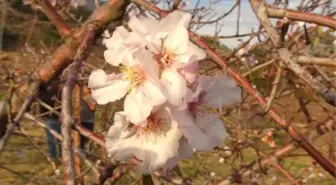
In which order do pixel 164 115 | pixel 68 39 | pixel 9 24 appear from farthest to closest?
pixel 9 24 < pixel 68 39 < pixel 164 115

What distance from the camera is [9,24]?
9.36 m

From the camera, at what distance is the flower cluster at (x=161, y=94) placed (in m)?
0.61

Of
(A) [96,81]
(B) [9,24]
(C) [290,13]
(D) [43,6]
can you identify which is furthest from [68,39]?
(B) [9,24]

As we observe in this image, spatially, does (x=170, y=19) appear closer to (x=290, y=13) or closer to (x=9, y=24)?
(x=290, y=13)

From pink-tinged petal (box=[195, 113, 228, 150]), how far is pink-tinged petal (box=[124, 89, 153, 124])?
0.24 feet

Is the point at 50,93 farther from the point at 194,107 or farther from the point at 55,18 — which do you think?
the point at 194,107

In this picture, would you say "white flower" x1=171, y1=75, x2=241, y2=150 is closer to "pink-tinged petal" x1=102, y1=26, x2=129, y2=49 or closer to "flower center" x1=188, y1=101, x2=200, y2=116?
"flower center" x1=188, y1=101, x2=200, y2=116

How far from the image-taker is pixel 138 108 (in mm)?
604

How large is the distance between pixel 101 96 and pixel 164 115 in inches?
3.4

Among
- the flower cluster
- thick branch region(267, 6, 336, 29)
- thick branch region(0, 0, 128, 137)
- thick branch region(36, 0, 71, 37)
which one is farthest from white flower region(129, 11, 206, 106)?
thick branch region(36, 0, 71, 37)

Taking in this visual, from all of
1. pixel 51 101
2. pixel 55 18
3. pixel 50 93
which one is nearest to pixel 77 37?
pixel 55 18

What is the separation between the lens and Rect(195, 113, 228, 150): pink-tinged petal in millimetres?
646

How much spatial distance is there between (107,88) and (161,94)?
0.31ft

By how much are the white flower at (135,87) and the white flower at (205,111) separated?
3cm
